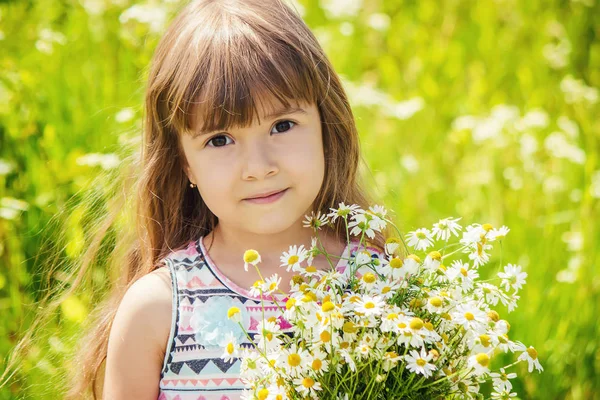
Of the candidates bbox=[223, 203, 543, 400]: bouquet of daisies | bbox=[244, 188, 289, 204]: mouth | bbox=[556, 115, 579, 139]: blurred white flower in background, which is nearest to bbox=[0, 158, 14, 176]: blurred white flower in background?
bbox=[244, 188, 289, 204]: mouth

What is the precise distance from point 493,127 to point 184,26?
1511 millimetres

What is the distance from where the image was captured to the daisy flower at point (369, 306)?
1.19m

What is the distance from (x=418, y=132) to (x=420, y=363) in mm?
2192

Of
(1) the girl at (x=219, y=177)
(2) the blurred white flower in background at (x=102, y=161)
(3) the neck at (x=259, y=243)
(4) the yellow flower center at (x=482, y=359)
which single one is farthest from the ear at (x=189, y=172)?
(4) the yellow flower center at (x=482, y=359)

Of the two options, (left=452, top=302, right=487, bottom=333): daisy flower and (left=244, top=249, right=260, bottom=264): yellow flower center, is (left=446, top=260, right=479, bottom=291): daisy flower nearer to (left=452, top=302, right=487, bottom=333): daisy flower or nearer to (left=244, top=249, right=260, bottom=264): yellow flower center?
(left=452, top=302, right=487, bottom=333): daisy flower

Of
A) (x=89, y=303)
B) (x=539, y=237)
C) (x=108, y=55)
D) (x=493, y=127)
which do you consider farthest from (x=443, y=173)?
(x=89, y=303)

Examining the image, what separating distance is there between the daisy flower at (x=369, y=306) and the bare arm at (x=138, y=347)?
550 millimetres

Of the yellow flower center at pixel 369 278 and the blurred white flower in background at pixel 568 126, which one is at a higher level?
the blurred white flower in background at pixel 568 126

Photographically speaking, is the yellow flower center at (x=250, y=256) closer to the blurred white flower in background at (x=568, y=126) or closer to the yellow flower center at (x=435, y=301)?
the yellow flower center at (x=435, y=301)

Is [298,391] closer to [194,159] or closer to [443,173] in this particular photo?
[194,159]

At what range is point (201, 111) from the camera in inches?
60.6

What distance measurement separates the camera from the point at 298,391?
4.06ft

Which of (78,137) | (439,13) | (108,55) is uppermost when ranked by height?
(439,13)

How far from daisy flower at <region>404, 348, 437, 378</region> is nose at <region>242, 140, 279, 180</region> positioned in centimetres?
48
